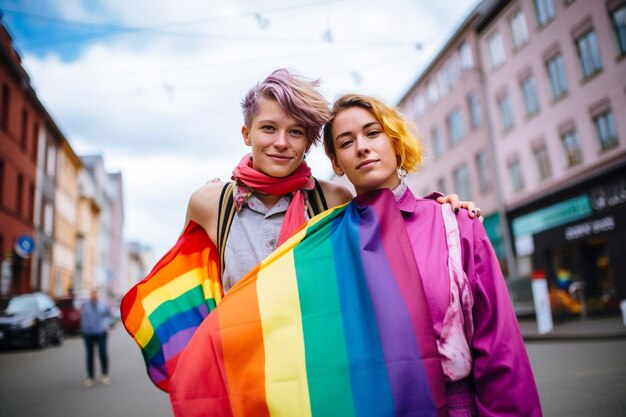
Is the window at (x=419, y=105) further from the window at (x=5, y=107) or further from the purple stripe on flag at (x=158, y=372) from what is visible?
the purple stripe on flag at (x=158, y=372)

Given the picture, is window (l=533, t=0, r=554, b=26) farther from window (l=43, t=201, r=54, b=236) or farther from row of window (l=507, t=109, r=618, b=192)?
window (l=43, t=201, r=54, b=236)

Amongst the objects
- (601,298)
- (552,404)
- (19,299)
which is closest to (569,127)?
(601,298)

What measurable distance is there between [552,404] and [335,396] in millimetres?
5132

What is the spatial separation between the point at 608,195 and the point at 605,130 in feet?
7.74

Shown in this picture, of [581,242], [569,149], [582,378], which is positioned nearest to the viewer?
[582,378]

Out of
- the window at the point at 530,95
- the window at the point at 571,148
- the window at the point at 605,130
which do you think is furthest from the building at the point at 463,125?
the window at the point at 605,130

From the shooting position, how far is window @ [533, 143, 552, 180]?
21.8 meters

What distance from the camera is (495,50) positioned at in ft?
81.6

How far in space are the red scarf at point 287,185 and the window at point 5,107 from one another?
27.7 meters

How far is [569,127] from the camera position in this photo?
20.1 meters

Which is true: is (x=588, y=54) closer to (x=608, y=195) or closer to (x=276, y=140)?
(x=608, y=195)

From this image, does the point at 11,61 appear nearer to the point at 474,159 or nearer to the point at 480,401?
the point at 474,159

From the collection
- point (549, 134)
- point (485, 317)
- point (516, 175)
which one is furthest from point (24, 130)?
point (485, 317)

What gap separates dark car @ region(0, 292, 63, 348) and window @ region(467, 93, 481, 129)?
70.3 feet
